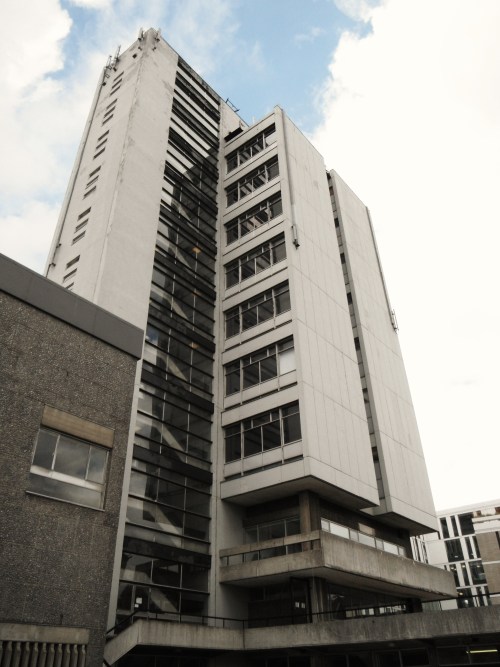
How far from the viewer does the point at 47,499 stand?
708 inches

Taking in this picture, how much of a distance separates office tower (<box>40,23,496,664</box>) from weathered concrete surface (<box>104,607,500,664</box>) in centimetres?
30

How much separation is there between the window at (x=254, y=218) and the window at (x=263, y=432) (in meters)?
15.2

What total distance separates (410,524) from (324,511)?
30.3 ft

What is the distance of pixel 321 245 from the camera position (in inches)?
1597

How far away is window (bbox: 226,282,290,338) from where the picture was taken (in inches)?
1391

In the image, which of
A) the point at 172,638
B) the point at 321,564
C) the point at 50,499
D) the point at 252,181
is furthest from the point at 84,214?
the point at 172,638

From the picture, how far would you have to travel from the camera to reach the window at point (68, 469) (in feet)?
60.0

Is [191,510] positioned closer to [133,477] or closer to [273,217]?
[133,477]

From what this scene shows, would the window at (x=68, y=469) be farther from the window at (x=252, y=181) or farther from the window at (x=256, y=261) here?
the window at (x=252, y=181)

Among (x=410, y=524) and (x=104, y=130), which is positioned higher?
(x=104, y=130)

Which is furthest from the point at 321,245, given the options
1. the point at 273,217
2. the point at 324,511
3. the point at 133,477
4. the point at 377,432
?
the point at 133,477

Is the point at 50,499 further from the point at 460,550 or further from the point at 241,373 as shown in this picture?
the point at 460,550

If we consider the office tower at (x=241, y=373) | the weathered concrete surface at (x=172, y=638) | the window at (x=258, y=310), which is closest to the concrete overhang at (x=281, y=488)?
the office tower at (x=241, y=373)

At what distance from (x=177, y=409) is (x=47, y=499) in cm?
1376
